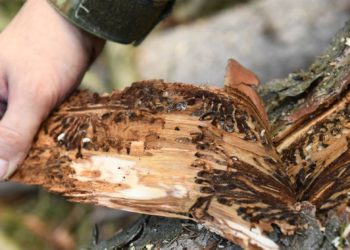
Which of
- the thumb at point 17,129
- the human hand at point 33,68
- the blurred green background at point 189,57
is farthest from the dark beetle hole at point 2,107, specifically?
the blurred green background at point 189,57

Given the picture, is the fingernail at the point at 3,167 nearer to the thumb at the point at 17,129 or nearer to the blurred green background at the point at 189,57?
the thumb at the point at 17,129

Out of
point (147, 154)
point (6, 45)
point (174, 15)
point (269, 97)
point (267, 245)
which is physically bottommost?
point (267, 245)

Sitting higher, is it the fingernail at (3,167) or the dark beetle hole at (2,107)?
the dark beetle hole at (2,107)

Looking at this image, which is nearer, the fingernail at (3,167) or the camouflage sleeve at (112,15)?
the fingernail at (3,167)

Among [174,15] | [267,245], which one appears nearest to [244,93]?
[267,245]

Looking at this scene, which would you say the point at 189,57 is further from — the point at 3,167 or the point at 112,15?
the point at 3,167

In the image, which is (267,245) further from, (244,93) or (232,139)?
(244,93)

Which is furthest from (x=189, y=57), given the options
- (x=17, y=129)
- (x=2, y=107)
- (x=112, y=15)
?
(x=17, y=129)
